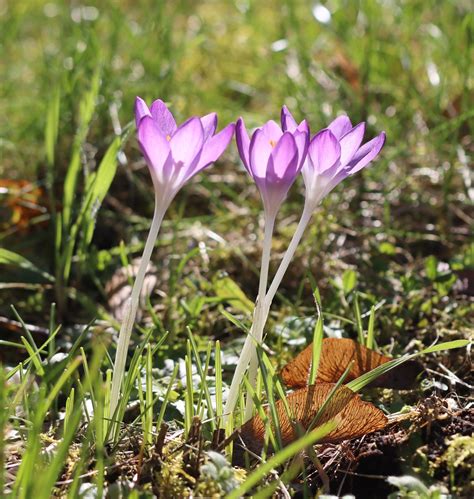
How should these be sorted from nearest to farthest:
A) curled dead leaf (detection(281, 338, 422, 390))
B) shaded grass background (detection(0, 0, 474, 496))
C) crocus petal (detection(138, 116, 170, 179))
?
crocus petal (detection(138, 116, 170, 179)) < curled dead leaf (detection(281, 338, 422, 390)) < shaded grass background (detection(0, 0, 474, 496))

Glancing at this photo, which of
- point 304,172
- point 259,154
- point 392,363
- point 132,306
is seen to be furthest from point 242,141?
point 392,363

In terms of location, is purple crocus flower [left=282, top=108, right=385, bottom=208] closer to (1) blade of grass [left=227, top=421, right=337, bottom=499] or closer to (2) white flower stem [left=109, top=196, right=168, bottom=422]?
(2) white flower stem [left=109, top=196, right=168, bottom=422]

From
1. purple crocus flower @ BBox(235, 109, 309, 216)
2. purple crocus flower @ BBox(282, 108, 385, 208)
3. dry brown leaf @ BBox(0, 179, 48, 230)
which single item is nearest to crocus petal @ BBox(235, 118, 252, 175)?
purple crocus flower @ BBox(235, 109, 309, 216)

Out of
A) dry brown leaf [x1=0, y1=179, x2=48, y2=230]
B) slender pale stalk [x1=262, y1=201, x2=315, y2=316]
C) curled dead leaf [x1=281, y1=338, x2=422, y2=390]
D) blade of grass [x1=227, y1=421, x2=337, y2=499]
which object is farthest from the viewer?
dry brown leaf [x1=0, y1=179, x2=48, y2=230]

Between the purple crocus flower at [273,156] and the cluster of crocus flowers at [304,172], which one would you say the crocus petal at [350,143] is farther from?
the purple crocus flower at [273,156]

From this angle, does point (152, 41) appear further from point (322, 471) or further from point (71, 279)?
point (322, 471)

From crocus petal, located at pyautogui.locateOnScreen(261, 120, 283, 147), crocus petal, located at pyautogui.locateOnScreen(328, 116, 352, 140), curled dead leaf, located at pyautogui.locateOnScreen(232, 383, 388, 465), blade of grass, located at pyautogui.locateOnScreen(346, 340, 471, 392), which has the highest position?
crocus petal, located at pyautogui.locateOnScreen(328, 116, 352, 140)

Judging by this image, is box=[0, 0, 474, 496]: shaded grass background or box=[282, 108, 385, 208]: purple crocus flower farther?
box=[0, 0, 474, 496]: shaded grass background

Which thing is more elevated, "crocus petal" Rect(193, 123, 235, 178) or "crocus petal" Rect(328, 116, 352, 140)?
"crocus petal" Rect(328, 116, 352, 140)

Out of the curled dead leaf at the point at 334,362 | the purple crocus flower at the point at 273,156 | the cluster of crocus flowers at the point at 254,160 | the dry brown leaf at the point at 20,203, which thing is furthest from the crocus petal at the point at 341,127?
the dry brown leaf at the point at 20,203
